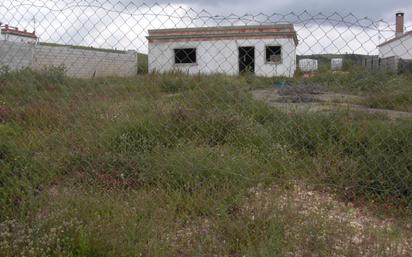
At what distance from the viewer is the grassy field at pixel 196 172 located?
2453mm

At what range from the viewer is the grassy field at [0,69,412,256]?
2453 mm

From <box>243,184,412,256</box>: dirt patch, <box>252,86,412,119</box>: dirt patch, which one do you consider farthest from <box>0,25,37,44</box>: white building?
<box>252,86,412,119</box>: dirt patch

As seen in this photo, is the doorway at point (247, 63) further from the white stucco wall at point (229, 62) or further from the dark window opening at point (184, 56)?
the dark window opening at point (184, 56)

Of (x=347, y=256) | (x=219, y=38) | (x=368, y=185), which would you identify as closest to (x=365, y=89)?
(x=368, y=185)

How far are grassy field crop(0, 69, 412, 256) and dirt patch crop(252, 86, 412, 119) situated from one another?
243 mm

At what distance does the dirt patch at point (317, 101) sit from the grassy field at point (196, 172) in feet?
0.80

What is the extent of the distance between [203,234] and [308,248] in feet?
2.15

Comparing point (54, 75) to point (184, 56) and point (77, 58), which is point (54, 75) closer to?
point (77, 58)

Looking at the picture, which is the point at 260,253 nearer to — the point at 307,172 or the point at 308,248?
the point at 308,248

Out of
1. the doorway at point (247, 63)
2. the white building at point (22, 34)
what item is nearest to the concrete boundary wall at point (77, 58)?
the white building at point (22, 34)

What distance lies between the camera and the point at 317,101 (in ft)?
18.7

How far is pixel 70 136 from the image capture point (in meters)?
3.69

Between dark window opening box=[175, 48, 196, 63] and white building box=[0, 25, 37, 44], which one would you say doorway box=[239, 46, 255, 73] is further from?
white building box=[0, 25, 37, 44]

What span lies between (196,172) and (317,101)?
3069 mm
